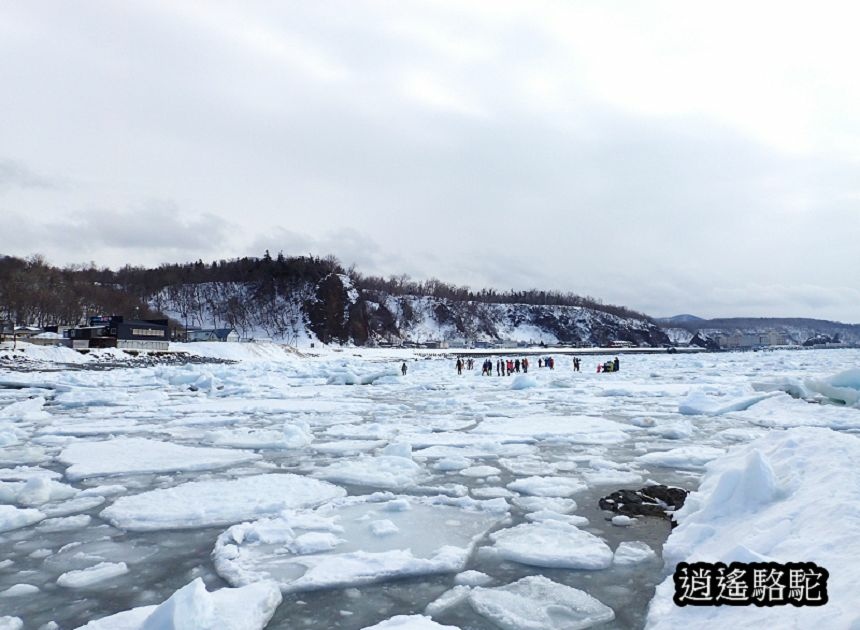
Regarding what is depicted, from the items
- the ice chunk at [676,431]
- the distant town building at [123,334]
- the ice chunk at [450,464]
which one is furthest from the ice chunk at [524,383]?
the distant town building at [123,334]

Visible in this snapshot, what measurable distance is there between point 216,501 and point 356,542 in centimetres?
206

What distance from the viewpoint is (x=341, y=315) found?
99312 millimetres

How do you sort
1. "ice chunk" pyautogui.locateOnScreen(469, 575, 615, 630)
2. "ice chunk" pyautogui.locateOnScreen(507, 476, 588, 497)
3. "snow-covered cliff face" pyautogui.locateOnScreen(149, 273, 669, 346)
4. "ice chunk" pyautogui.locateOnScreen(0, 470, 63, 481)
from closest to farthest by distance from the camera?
1. "ice chunk" pyautogui.locateOnScreen(469, 575, 615, 630)
2. "ice chunk" pyautogui.locateOnScreen(507, 476, 588, 497)
3. "ice chunk" pyautogui.locateOnScreen(0, 470, 63, 481)
4. "snow-covered cliff face" pyautogui.locateOnScreen(149, 273, 669, 346)

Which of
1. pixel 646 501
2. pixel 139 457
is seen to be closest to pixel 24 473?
pixel 139 457

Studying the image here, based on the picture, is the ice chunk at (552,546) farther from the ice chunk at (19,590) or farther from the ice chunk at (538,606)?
the ice chunk at (19,590)

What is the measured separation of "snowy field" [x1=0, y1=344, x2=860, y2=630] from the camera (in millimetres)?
3312

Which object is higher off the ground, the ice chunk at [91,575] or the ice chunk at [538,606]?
the ice chunk at [538,606]

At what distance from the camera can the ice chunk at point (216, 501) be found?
208 inches

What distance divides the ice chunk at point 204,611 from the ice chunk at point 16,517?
2.76 meters

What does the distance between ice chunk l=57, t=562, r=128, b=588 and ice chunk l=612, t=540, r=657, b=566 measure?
3763mm

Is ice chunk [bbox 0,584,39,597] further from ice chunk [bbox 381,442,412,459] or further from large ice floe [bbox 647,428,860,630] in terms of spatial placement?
ice chunk [bbox 381,442,412,459]

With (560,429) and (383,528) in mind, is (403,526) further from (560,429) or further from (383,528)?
(560,429)

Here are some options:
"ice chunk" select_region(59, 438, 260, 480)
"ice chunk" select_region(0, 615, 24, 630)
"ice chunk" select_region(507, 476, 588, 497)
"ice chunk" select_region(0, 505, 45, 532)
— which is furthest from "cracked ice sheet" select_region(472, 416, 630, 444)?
"ice chunk" select_region(0, 615, 24, 630)

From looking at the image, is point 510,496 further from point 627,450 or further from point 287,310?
point 287,310
